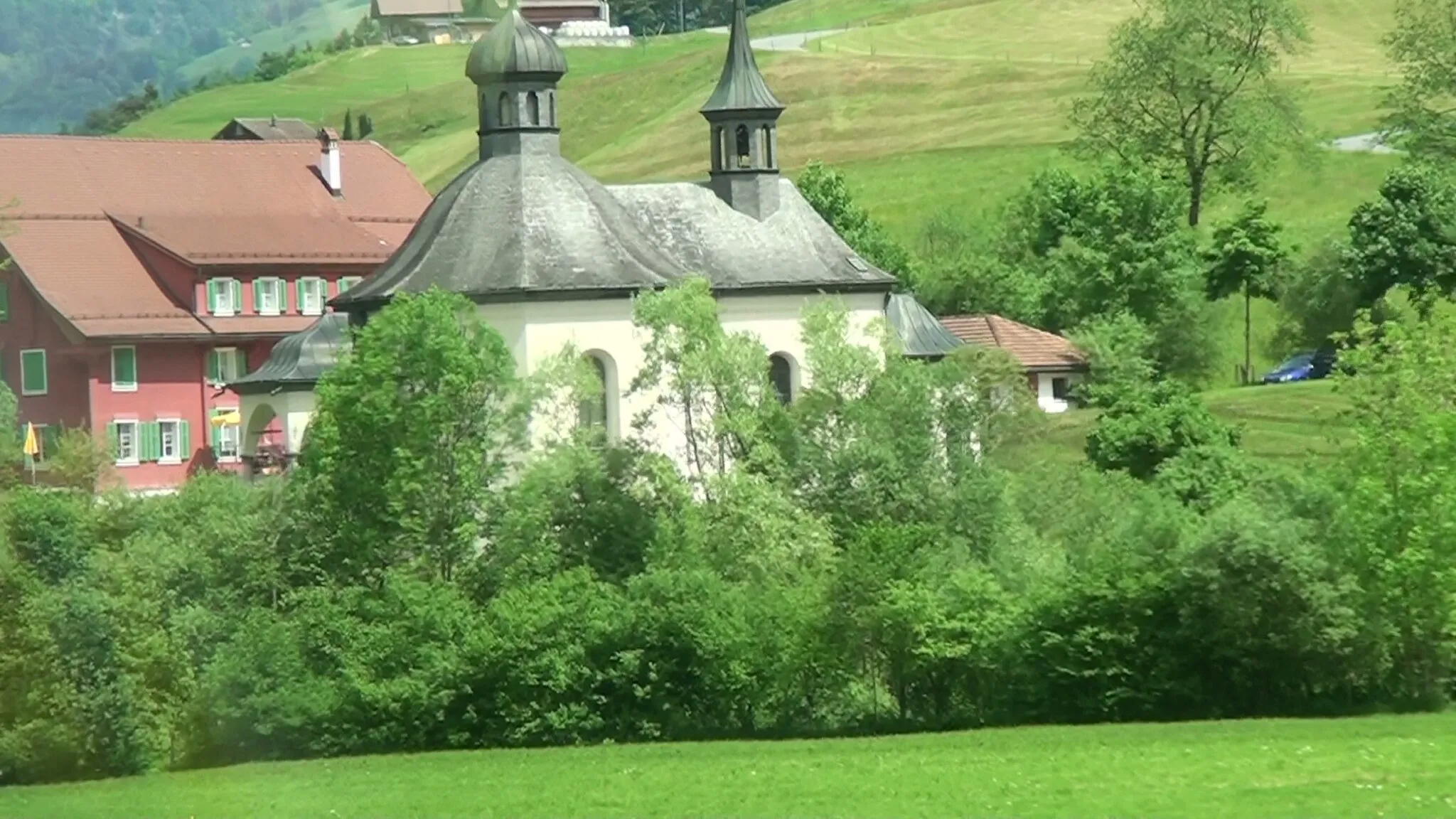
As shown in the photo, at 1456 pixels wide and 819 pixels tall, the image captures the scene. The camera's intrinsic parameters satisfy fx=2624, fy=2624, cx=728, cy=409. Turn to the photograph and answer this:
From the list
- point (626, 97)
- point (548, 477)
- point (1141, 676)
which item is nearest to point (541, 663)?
point (548, 477)

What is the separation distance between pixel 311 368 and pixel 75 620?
2037cm

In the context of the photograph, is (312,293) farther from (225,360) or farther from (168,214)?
(168,214)

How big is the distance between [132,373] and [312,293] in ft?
21.6

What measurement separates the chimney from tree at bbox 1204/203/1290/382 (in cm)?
2444

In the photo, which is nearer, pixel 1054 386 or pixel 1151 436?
pixel 1151 436

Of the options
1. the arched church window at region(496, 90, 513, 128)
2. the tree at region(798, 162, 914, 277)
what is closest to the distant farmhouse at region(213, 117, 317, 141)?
the tree at region(798, 162, 914, 277)

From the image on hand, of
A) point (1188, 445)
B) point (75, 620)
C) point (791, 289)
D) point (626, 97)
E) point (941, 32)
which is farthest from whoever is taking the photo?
point (941, 32)

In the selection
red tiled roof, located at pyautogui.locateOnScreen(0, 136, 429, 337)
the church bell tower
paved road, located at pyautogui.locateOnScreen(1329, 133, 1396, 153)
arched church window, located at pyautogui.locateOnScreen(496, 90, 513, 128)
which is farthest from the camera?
paved road, located at pyautogui.locateOnScreen(1329, 133, 1396, 153)

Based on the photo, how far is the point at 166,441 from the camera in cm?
6419

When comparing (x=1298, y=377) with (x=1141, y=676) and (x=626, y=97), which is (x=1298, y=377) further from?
(x=626, y=97)

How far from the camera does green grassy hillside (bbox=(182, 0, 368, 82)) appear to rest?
1238 cm

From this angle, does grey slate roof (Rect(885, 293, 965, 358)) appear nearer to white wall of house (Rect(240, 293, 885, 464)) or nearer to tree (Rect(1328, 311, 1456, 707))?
white wall of house (Rect(240, 293, 885, 464))

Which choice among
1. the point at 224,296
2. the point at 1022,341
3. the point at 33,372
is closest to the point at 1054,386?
the point at 1022,341

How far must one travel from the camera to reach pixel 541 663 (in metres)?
36.2
